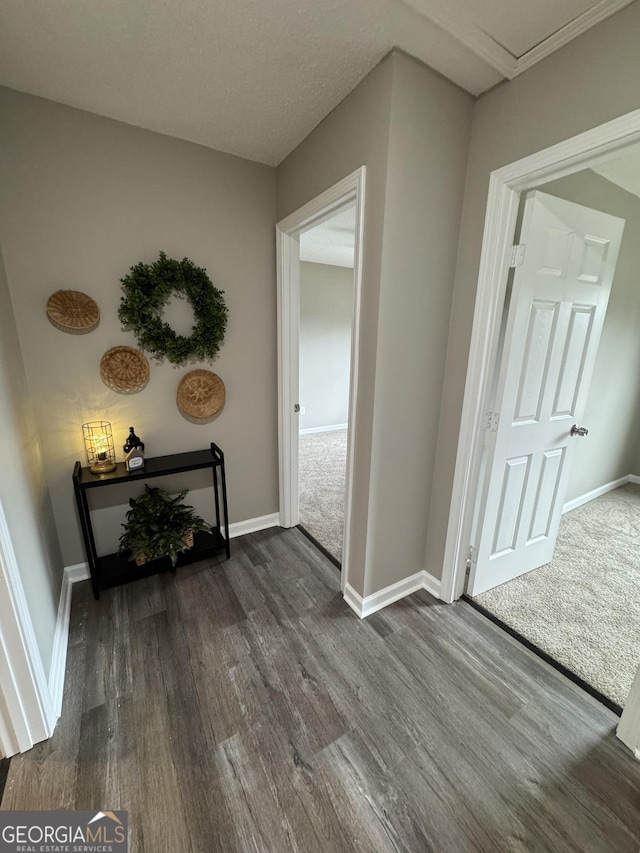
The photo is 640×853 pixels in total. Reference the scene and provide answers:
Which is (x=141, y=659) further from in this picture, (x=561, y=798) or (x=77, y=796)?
(x=561, y=798)

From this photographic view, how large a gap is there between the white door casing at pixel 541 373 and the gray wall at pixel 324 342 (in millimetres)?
3146

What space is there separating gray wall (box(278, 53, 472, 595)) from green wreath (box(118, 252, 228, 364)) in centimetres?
73

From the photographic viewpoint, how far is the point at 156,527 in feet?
6.42

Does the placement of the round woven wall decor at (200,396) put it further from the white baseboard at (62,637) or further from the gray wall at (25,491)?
the white baseboard at (62,637)

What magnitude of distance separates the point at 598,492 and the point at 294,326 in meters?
3.33

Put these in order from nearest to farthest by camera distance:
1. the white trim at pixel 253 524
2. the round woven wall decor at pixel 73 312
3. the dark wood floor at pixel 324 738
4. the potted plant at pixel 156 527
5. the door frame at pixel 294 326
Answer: the dark wood floor at pixel 324 738 → the door frame at pixel 294 326 → the round woven wall decor at pixel 73 312 → the potted plant at pixel 156 527 → the white trim at pixel 253 524

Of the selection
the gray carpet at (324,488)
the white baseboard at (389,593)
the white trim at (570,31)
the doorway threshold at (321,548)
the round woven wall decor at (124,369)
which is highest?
the white trim at (570,31)

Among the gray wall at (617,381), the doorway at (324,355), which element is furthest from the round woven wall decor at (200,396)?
the gray wall at (617,381)

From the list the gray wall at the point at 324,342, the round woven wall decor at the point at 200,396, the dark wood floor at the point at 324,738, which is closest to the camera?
the dark wood floor at the point at 324,738

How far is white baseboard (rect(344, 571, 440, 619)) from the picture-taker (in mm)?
1777

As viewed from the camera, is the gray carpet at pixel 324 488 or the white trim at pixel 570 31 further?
the gray carpet at pixel 324 488

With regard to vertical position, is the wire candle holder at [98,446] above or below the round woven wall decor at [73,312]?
below

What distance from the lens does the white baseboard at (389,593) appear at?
1.78 meters

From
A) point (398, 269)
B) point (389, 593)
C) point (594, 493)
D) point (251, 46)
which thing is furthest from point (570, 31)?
point (594, 493)
